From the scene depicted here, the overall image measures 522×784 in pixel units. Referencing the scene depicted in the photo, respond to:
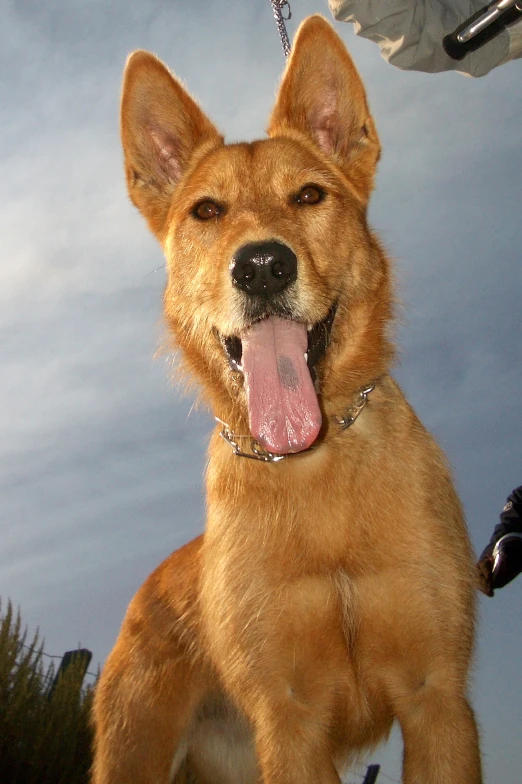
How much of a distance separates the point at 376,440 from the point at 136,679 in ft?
6.89

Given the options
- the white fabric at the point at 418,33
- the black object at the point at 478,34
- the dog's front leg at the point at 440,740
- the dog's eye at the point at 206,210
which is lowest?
the dog's front leg at the point at 440,740

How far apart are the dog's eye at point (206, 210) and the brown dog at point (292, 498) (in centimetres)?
Result: 1

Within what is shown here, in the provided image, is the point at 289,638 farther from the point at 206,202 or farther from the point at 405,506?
the point at 206,202

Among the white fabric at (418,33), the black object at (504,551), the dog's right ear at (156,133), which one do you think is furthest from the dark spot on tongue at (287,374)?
the white fabric at (418,33)

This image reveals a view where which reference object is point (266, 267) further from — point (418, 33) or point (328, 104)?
point (418, 33)

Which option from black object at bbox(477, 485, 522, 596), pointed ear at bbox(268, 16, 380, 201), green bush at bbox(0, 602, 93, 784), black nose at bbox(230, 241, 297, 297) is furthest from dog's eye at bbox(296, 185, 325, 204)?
green bush at bbox(0, 602, 93, 784)

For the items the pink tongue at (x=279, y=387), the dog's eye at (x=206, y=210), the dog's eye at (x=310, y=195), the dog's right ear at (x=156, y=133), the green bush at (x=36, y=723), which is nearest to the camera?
the pink tongue at (x=279, y=387)

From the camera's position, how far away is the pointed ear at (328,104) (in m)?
4.63

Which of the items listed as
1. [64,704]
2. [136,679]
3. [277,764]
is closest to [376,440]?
[277,764]

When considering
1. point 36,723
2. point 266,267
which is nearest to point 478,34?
point 266,267

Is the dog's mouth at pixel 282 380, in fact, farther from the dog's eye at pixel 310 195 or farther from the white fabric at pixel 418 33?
the white fabric at pixel 418 33

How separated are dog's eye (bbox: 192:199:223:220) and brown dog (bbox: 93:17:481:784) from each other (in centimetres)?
1

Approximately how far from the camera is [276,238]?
12.9 ft

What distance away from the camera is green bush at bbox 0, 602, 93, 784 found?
6930 mm
